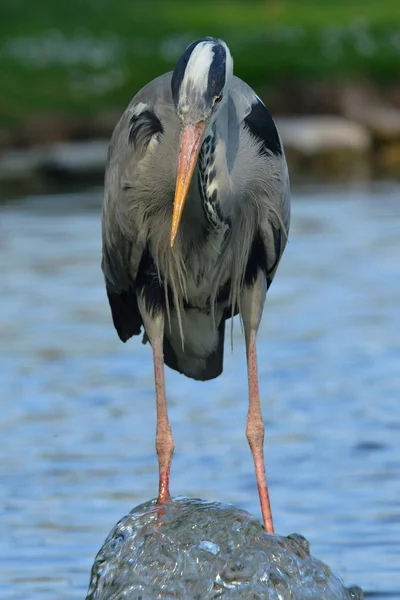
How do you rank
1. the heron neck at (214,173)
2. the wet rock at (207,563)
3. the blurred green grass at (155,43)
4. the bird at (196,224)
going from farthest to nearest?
1. the blurred green grass at (155,43)
2. the bird at (196,224)
3. the wet rock at (207,563)
4. the heron neck at (214,173)

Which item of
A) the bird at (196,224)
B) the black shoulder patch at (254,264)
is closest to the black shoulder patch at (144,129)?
the bird at (196,224)

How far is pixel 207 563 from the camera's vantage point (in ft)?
25.1

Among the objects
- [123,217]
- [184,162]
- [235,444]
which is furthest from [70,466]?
[184,162]

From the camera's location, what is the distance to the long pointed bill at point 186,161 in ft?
23.6

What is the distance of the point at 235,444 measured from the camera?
Answer: 10852 mm

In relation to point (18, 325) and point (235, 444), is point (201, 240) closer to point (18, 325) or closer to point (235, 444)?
point (235, 444)

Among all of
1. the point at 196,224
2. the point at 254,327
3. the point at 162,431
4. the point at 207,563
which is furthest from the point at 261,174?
the point at 207,563

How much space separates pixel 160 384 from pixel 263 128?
1.28 meters

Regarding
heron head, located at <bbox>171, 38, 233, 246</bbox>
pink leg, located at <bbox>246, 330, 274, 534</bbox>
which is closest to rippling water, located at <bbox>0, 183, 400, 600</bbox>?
pink leg, located at <bbox>246, 330, 274, 534</bbox>

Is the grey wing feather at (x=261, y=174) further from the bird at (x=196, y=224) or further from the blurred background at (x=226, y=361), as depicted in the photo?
the blurred background at (x=226, y=361)

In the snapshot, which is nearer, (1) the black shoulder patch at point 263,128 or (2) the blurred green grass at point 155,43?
(1) the black shoulder patch at point 263,128

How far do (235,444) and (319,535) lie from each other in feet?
6.10

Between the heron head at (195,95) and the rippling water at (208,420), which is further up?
the heron head at (195,95)

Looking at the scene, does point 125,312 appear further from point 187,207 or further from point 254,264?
point 187,207
